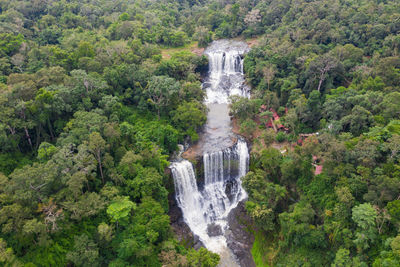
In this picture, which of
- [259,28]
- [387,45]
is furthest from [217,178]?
[259,28]

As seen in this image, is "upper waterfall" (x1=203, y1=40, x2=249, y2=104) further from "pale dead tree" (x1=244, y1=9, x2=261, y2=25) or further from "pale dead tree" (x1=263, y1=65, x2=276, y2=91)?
"pale dead tree" (x1=244, y1=9, x2=261, y2=25)

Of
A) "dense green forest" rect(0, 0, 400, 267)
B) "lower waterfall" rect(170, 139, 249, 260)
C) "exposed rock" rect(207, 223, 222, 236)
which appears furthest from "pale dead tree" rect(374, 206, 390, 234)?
"exposed rock" rect(207, 223, 222, 236)

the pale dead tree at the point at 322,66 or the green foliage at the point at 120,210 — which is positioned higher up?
the pale dead tree at the point at 322,66

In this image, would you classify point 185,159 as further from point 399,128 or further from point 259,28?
point 259,28

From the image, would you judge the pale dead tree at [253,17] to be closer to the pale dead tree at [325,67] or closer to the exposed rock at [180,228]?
the pale dead tree at [325,67]

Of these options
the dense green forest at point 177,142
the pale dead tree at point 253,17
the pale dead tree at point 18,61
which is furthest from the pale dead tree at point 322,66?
the pale dead tree at point 18,61

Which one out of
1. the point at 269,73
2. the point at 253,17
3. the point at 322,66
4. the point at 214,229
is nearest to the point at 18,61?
the point at 214,229

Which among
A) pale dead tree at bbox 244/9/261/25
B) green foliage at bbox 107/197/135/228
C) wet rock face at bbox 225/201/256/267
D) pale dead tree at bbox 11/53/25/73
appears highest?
pale dead tree at bbox 244/9/261/25
